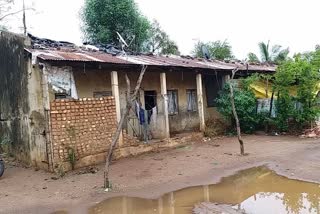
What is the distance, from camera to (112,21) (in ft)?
Answer: 76.7

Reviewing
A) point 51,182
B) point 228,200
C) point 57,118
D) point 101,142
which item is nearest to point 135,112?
point 101,142

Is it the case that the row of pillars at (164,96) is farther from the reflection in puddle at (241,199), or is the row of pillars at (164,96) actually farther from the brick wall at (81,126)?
the reflection in puddle at (241,199)

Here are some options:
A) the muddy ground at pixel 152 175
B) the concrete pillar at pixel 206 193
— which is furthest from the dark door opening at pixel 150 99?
the concrete pillar at pixel 206 193

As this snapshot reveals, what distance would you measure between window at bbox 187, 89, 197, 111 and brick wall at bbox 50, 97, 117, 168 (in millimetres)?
5100

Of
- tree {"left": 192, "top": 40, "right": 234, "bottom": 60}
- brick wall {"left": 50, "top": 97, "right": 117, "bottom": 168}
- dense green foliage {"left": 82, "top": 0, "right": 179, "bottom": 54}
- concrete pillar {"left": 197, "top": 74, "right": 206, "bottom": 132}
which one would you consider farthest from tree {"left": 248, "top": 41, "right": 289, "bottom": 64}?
brick wall {"left": 50, "top": 97, "right": 117, "bottom": 168}

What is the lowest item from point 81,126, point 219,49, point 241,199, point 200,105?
point 241,199

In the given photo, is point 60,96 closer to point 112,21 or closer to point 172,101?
point 172,101

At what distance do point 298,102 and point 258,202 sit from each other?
8.72m

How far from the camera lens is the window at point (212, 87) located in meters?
15.8

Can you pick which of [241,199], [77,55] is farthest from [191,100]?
[241,199]

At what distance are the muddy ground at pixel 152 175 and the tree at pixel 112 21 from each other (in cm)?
1296

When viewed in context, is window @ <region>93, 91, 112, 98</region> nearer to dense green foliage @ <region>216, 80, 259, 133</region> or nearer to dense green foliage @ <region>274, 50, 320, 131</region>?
dense green foliage @ <region>216, 80, 259, 133</region>

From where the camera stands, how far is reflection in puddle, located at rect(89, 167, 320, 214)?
6.44 metres

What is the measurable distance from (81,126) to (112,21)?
14.5m
